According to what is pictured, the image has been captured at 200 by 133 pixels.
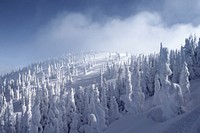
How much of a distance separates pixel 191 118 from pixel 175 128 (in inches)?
110

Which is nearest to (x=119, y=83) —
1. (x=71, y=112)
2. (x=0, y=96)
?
(x=71, y=112)

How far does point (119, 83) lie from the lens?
124625 millimetres

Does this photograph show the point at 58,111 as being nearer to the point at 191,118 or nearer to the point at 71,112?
the point at 71,112

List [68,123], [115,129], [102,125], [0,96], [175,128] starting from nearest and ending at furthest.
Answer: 1. [175,128]
2. [115,129]
3. [102,125]
4. [68,123]
5. [0,96]

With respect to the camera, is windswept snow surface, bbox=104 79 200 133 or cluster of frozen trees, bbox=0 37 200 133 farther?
cluster of frozen trees, bbox=0 37 200 133

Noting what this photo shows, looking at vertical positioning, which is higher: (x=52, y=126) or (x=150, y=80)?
(x=150, y=80)

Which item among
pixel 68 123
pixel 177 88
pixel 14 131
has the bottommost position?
pixel 14 131

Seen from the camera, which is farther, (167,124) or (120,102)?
(120,102)

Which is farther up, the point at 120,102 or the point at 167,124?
the point at 167,124

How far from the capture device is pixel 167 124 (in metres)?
47.4

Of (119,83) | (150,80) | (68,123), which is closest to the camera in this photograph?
(68,123)

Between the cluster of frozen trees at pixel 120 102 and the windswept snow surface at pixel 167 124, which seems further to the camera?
the cluster of frozen trees at pixel 120 102

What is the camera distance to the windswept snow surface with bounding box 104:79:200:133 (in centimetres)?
3863

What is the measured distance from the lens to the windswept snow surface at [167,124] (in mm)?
38634
